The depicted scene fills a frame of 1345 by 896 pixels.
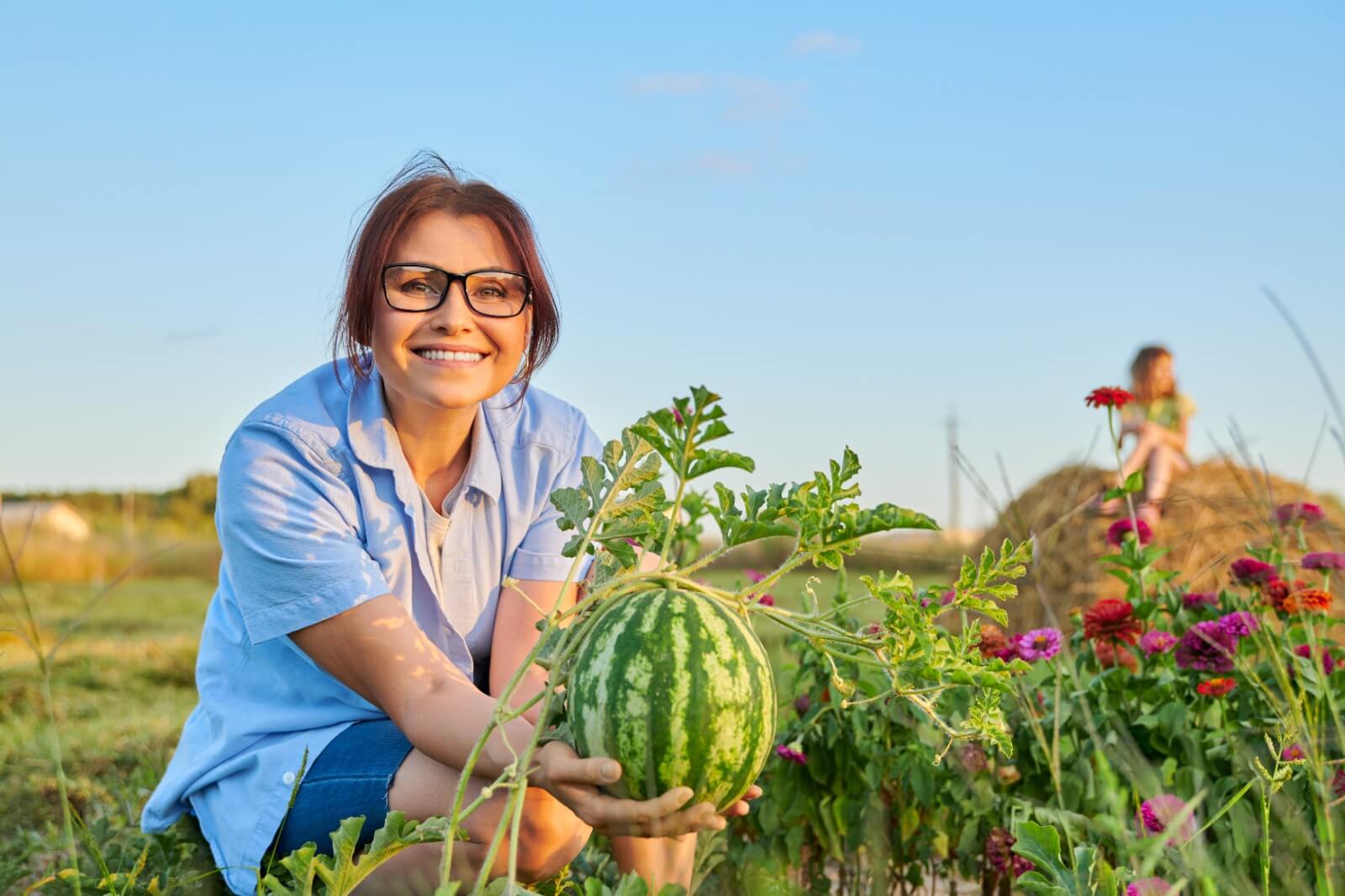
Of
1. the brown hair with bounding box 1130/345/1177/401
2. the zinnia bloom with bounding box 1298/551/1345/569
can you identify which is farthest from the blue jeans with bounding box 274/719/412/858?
the brown hair with bounding box 1130/345/1177/401

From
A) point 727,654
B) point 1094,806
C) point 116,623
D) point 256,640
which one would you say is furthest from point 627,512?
point 116,623

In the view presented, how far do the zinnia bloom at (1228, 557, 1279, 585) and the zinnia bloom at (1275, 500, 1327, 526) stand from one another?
218mm

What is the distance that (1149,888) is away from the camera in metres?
1.83

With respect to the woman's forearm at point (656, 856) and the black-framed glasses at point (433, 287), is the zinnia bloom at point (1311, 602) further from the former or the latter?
the black-framed glasses at point (433, 287)

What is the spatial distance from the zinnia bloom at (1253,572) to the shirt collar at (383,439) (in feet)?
6.16

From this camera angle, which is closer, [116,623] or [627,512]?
[627,512]

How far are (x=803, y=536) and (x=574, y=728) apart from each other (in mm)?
442

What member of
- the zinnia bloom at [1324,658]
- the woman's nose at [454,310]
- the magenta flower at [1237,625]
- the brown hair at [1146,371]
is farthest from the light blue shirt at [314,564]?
the brown hair at [1146,371]

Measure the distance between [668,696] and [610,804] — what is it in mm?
194

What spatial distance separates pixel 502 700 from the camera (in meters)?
1.67

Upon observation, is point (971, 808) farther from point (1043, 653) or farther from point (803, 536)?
point (803, 536)

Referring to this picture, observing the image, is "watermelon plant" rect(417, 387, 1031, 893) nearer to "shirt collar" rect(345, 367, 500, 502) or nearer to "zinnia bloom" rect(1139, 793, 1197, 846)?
"zinnia bloom" rect(1139, 793, 1197, 846)

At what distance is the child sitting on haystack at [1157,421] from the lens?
8844 mm

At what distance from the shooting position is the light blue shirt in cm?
252
